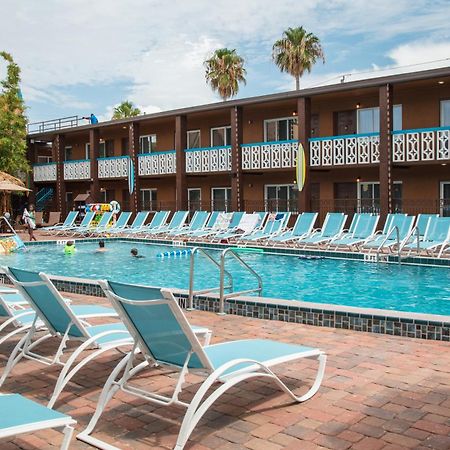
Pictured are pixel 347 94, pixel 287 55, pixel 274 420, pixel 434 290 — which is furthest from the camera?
pixel 287 55

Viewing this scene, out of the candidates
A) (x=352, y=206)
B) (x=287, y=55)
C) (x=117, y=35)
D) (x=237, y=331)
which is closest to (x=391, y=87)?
(x=352, y=206)

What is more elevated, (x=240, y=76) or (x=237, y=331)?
(x=240, y=76)

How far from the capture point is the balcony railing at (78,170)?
1164 inches

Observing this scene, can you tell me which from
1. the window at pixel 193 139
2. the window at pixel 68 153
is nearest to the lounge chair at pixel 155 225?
the window at pixel 193 139

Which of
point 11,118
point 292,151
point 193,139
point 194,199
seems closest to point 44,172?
point 11,118

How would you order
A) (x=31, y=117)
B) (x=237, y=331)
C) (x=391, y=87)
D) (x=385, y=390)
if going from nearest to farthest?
1. (x=385, y=390)
2. (x=237, y=331)
3. (x=391, y=87)
4. (x=31, y=117)

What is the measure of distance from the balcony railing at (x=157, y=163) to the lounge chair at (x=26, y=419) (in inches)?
900

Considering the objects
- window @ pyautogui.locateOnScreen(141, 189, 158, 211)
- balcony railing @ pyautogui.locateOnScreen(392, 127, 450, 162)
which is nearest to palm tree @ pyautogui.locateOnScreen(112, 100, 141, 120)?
window @ pyautogui.locateOnScreen(141, 189, 158, 211)

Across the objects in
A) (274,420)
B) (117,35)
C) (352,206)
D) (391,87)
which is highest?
(117,35)

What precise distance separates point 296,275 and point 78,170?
20.5 metres

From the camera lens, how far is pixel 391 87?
18.5 m

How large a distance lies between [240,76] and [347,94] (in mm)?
20184

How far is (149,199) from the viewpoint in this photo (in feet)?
97.7

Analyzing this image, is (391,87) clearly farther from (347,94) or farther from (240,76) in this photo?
(240,76)
